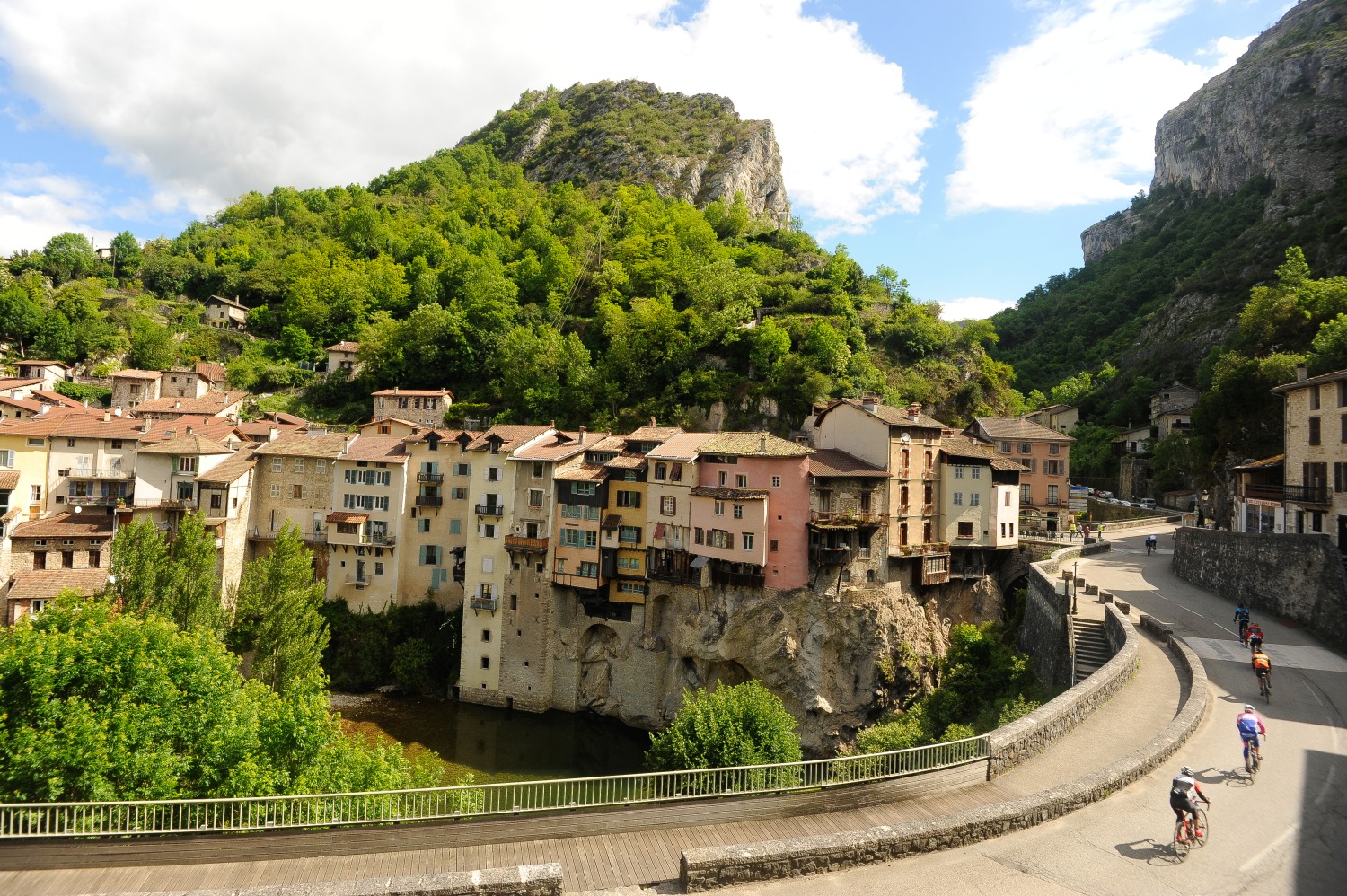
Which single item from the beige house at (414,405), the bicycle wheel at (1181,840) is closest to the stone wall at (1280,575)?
the bicycle wheel at (1181,840)

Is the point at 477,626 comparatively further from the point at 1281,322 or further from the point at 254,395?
the point at 1281,322

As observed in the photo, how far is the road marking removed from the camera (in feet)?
34.6

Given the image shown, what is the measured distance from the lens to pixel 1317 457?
103ft

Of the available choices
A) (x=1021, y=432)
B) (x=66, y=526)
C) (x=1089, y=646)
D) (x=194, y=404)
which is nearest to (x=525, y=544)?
(x=66, y=526)

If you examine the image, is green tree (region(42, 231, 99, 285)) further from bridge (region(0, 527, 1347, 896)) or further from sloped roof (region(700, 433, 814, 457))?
bridge (region(0, 527, 1347, 896))

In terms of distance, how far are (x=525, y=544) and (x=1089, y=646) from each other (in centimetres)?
3039

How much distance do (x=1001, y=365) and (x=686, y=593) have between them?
3951 cm

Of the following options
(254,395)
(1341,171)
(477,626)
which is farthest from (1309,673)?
(1341,171)

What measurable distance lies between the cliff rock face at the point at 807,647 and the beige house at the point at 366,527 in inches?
705

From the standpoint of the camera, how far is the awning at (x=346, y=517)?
45.1m

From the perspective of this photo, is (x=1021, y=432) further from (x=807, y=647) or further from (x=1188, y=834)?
(x=1188, y=834)

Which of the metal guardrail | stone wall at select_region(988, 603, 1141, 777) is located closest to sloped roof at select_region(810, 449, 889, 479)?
stone wall at select_region(988, 603, 1141, 777)

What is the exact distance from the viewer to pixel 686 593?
40.6m

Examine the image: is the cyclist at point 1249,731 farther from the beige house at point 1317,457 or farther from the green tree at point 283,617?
the green tree at point 283,617
